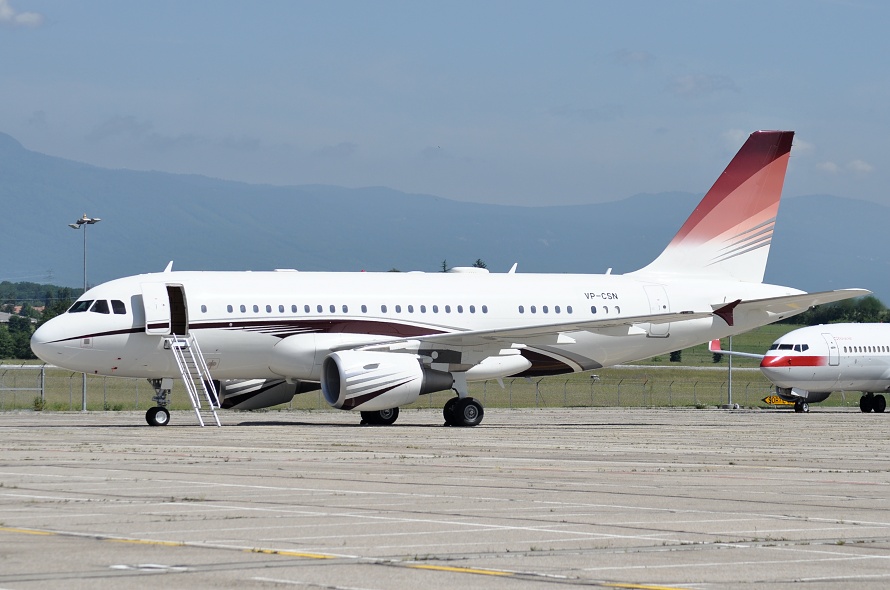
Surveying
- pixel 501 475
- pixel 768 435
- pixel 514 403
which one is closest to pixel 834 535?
pixel 501 475

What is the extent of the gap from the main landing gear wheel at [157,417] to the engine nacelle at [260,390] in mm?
2717

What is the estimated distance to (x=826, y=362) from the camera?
6031 centimetres

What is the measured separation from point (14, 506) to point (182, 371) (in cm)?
1981

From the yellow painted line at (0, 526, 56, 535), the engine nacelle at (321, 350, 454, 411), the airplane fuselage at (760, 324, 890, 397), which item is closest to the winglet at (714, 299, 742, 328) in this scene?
the engine nacelle at (321, 350, 454, 411)

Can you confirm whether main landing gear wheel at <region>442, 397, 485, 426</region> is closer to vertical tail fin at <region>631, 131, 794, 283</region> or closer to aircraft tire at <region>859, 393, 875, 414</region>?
vertical tail fin at <region>631, 131, 794, 283</region>

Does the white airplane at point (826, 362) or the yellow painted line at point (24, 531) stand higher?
the white airplane at point (826, 362)

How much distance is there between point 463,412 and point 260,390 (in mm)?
5775

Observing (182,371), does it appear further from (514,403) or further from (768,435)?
(514,403)

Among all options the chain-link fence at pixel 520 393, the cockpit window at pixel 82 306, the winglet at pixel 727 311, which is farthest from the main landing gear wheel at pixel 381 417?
the chain-link fence at pixel 520 393

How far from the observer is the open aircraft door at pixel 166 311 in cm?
3503

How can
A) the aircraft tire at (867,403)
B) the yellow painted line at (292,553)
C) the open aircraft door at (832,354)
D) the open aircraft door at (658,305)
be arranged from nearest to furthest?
the yellow painted line at (292,553), the open aircraft door at (658,305), the open aircraft door at (832,354), the aircraft tire at (867,403)

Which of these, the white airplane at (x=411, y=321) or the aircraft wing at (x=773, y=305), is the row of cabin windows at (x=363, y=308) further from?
the aircraft wing at (x=773, y=305)

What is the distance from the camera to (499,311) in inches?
1547

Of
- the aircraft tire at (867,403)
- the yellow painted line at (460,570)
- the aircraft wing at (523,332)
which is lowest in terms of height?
the yellow painted line at (460,570)
